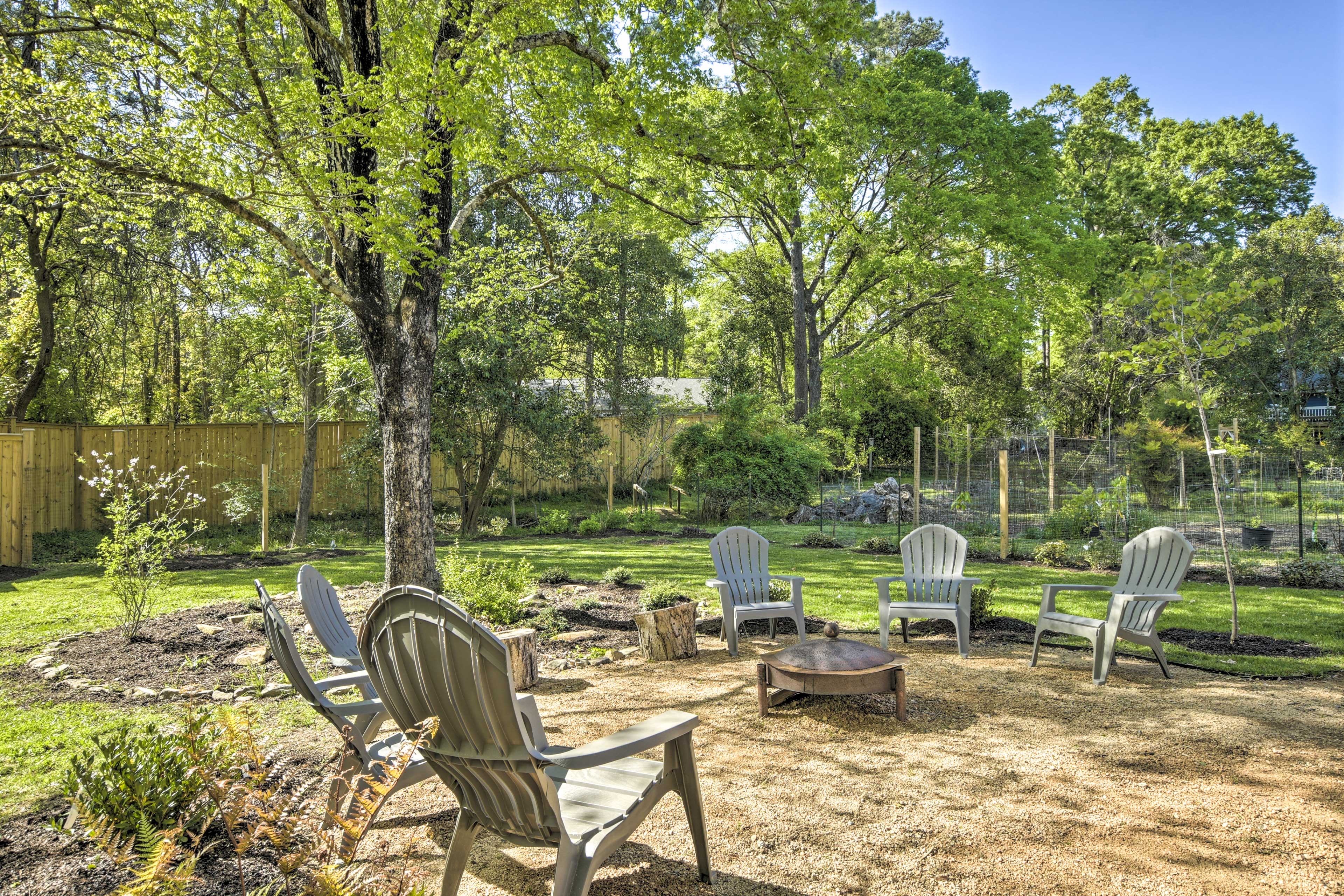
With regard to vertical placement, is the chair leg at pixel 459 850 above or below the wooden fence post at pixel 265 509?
below

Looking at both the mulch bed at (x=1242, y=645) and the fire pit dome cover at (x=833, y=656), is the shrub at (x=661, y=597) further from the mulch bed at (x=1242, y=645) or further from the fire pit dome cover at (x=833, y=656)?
the mulch bed at (x=1242, y=645)

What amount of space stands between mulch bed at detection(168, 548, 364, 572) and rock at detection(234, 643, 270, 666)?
14.2 feet

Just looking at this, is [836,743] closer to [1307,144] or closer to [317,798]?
[317,798]

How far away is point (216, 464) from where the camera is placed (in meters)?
13.2

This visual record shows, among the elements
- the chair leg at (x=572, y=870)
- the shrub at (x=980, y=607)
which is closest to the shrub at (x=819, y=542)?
the shrub at (x=980, y=607)

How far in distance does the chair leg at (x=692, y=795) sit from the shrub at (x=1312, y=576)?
827 cm

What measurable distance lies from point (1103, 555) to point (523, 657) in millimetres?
7242

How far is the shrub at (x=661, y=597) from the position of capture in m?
6.04

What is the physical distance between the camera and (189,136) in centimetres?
607

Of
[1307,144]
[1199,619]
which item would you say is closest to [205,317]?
[1199,619]

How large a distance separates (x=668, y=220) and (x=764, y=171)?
243cm

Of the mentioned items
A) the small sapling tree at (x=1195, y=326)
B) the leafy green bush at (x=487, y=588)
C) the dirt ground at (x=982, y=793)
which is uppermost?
the small sapling tree at (x=1195, y=326)

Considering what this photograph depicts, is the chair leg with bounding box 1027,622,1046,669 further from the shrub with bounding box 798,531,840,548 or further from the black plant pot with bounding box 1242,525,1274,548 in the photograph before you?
the black plant pot with bounding box 1242,525,1274,548

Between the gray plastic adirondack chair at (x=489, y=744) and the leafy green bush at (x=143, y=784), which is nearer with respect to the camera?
the gray plastic adirondack chair at (x=489, y=744)
